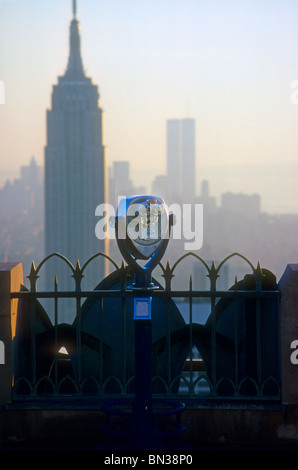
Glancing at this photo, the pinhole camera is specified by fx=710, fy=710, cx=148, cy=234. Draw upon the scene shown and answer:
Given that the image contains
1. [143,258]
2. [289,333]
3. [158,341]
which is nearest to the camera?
[143,258]

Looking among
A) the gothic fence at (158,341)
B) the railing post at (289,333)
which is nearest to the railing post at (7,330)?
the gothic fence at (158,341)

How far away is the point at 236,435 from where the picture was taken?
5.79m

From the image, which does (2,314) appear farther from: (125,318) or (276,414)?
(276,414)

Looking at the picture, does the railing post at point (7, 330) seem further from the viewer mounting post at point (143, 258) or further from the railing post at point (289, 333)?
the railing post at point (289, 333)

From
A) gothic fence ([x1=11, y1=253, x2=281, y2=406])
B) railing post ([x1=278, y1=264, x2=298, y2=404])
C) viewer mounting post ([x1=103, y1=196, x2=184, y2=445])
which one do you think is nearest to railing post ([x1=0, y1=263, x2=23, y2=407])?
gothic fence ([x1=11, y1=253, x2=281, y2=406])

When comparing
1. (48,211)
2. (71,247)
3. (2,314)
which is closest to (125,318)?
(2,314)

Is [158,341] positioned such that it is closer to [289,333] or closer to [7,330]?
[289,333]

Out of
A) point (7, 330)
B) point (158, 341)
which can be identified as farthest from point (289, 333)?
point (7, 330)

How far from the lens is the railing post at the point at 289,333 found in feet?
18.8

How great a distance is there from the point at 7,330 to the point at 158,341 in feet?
4.17

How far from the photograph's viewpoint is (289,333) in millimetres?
5730

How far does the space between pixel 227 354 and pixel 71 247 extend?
180 metres

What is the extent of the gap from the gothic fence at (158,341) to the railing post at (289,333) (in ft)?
0.31

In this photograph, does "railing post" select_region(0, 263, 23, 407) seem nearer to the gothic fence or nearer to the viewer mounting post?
the gothic fence
